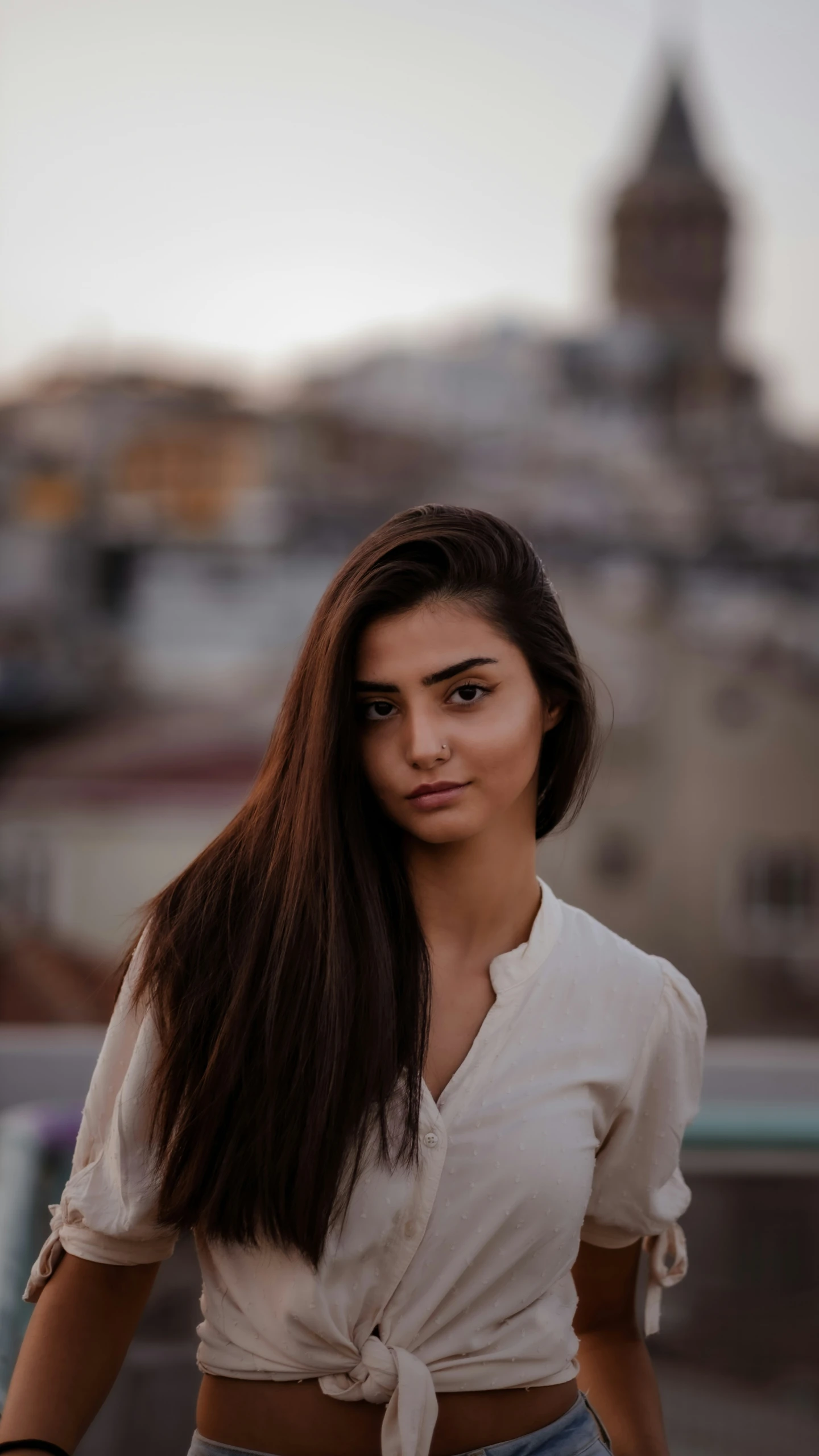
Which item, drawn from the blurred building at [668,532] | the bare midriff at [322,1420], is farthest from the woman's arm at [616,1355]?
the blurred building at [668,532]

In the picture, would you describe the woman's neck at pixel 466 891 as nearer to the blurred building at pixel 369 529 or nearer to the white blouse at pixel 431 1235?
the white blouse at pixel 431 1235

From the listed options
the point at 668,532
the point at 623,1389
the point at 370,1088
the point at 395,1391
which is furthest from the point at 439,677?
the point at 668,532

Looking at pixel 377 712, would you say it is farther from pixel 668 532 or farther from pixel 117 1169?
pixel 668 532

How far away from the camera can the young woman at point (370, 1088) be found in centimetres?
82

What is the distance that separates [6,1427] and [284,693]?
0.46 metres

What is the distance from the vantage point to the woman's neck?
0.93 m

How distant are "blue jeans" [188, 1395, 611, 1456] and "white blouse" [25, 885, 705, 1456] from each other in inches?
1.1

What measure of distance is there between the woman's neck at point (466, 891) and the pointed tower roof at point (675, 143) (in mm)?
41310

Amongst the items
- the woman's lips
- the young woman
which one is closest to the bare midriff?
the young woman

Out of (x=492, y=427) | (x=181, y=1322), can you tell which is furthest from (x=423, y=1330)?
(x=492, y=427)

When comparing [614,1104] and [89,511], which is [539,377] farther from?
[614,1104]

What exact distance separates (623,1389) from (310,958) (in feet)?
1.37

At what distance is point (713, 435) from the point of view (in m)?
31.6

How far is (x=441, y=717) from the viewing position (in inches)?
33.8
